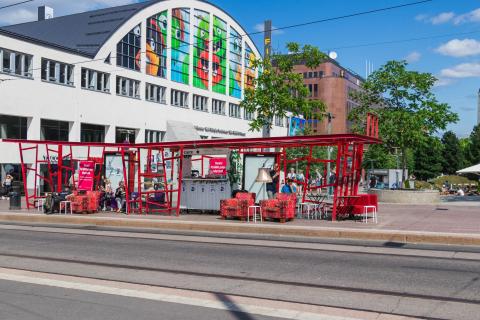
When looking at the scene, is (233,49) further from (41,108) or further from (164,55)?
(41,108)

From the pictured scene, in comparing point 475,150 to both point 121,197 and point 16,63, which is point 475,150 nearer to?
point 16,63

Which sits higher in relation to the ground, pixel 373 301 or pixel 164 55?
pixel 164 55

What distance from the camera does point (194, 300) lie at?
7.29 metres

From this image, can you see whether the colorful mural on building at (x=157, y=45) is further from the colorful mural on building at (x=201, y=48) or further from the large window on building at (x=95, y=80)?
the large window on building at (x=95, y=80)

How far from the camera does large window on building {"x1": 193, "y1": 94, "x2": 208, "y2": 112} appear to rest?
60.6 m

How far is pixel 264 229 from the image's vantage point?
16234 millimetres

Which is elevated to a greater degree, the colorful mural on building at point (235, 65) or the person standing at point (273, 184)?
the colorful mural on building at point (235, 65)

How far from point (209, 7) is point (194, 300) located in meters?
58.1

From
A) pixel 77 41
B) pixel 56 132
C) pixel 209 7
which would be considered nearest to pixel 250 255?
pixel 56 132

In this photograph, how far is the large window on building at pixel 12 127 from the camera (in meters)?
36.9

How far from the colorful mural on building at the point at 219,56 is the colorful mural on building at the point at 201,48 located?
1319mm

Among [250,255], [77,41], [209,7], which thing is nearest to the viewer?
[250,255]

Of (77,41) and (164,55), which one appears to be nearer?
(77,41)

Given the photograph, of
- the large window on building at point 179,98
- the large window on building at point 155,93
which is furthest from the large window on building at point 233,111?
the large window on building at point 155,93
